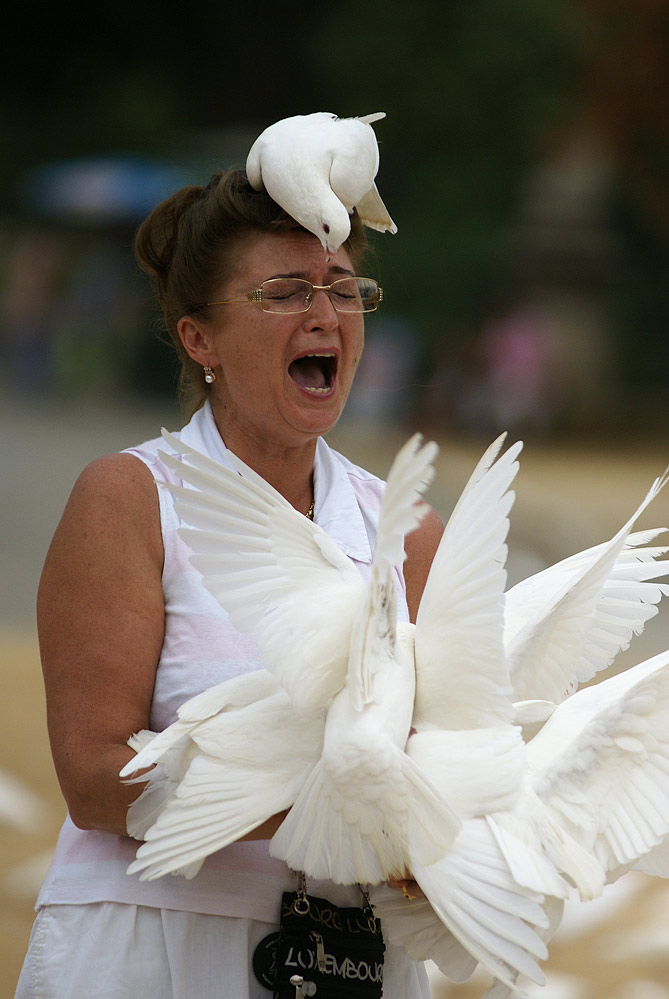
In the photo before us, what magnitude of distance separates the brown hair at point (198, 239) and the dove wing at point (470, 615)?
1.98ft

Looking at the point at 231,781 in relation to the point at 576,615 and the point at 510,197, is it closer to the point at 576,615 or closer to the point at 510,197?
the point at 576,615

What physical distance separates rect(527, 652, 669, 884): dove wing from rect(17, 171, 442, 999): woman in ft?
1.14

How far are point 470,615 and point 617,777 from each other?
1.01ft

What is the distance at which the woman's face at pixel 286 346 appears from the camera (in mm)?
1799

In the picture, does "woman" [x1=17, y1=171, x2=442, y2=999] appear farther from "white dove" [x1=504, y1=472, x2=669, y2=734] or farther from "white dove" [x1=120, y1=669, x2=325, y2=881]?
"white dove" [x1=504, y1=472, x2=669, y2=734]

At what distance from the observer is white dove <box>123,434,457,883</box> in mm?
1362

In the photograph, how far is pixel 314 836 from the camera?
1.40 m

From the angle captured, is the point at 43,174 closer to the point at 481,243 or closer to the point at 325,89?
the point at 325,89

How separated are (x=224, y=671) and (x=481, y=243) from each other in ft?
39.6

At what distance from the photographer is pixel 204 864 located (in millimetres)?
1629

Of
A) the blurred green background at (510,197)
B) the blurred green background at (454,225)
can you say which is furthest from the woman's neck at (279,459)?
the blurred green background at (510,197)

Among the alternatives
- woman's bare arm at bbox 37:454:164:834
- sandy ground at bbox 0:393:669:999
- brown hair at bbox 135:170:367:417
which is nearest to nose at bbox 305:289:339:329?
brown hair at bbox 135:170:367:417

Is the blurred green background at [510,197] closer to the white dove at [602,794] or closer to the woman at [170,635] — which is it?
the woman at [170,635]

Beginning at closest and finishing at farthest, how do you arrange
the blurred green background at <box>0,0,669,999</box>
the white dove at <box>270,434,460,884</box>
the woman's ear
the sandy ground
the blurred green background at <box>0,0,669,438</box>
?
the white dove at <box>270,434,460,884</box>
the woman's ear
the sandy ground
the blurred green background at <box>0,0,669,999</box>
the blurred green background at <box>0,0,669,438</box>
